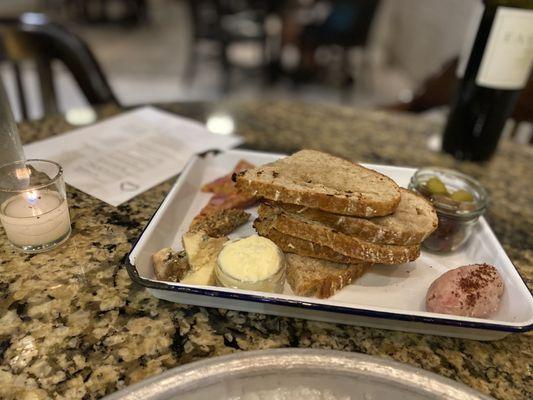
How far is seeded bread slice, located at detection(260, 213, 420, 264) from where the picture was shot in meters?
0.70

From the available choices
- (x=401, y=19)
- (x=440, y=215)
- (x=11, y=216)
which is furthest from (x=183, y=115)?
(x=401, y=19)

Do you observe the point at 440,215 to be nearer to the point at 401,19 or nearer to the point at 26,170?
the point at 26,170

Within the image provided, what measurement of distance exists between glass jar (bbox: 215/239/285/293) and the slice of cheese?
0.07ft

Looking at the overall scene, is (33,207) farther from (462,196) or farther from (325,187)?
(462,196)

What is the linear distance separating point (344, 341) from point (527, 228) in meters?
0.62

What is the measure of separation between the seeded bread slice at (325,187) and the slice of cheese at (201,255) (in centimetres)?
11

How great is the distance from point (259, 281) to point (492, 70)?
2.74 feet

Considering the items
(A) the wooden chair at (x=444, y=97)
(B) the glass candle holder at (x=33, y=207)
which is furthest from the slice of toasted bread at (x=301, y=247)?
(A) the wooden chair at (x=444, y=97)

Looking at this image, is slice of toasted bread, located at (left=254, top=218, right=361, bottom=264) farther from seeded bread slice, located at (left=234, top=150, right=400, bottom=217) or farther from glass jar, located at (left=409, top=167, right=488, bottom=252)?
glass jar, located at (left=409, top=167, right=488, bottom=252)

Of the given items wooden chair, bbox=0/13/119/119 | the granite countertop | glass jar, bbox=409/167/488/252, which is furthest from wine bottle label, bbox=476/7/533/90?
wooden chair, bbox=0/13/119/119

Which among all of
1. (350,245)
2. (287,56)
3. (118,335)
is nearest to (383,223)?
A: (350,245)

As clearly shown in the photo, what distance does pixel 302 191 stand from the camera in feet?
2.33

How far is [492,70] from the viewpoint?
1.04m

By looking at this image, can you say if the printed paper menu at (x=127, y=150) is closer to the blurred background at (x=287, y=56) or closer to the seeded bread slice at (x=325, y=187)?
the seeded bread slice at (x=325, y=187)
